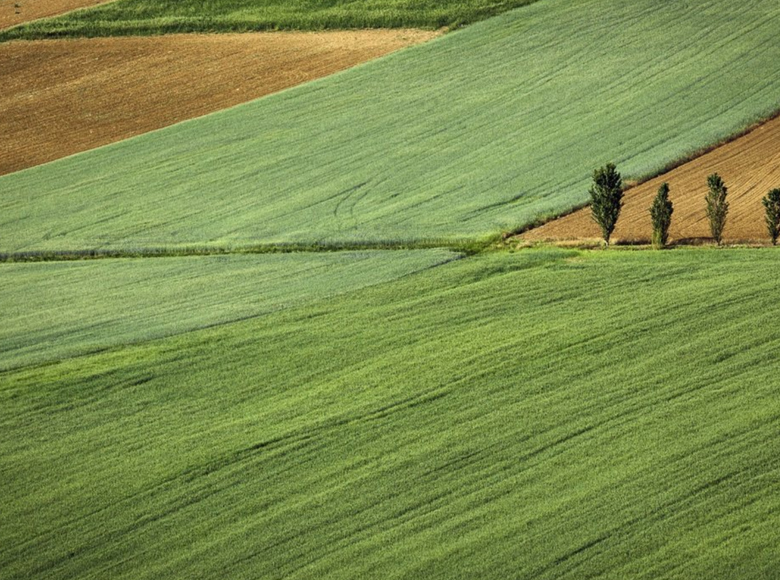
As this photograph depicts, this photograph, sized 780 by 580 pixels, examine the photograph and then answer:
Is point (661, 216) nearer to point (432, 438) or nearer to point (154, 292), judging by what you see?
point (432, 438)

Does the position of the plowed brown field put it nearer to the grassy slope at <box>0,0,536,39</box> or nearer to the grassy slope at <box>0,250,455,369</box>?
the grassy slope at <box>0,250,455,369</box>

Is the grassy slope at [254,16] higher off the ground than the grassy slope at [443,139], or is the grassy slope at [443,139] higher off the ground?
the grassy slope at [254,16]

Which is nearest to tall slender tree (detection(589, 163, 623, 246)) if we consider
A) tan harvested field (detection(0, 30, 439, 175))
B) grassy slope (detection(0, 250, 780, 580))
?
grassy slope (detection(0, 250, 780, 580))

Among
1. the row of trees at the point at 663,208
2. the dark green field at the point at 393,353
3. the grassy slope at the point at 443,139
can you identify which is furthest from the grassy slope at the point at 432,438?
the grassy slope at the point at 443,139

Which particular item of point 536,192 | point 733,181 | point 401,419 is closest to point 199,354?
point 401,419

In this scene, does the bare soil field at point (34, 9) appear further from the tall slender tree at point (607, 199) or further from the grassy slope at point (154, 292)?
the tall slender tree at point (607, 199)

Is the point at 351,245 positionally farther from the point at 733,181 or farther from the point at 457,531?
the point at 457,531
